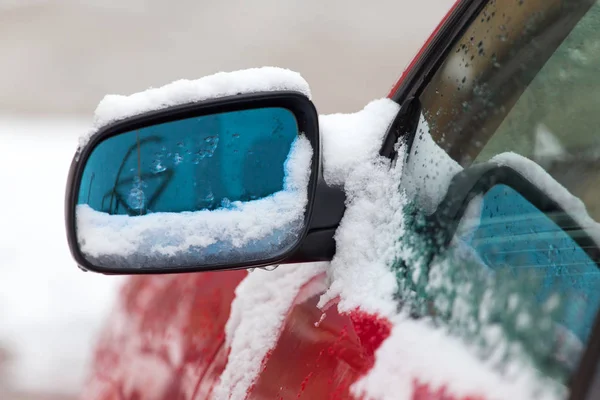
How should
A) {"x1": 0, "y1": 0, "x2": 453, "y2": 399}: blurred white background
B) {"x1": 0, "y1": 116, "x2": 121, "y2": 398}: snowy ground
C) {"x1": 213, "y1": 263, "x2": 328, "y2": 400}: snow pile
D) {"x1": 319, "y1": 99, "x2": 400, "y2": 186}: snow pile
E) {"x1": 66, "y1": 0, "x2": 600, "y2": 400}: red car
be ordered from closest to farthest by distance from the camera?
{"x1": 66, "y1": 0, "x2": 600, "y2": 400}: red car < {"x1": 319, "y1": 99, "x2": 400, "y2": 186}: snow pile < {"x1": 213, "y1": 263, "x2": 328, "y2": 400}: snow pile < {"x1": 0, "y1": 116, "x2": 121, "y2": 398}: snowy ground < {"x1": 0, "y1": 0, "x2": 453, "y2": 399}: blurred white background

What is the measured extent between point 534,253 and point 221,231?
0.46m

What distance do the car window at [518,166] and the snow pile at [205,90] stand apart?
0.81 feet

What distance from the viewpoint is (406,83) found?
4.16ft

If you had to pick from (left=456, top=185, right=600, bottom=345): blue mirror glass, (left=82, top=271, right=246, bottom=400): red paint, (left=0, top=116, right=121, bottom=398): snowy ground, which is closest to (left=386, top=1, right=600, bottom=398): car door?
(left=456, top=185, right=600, bottom=345): blue mirror glass

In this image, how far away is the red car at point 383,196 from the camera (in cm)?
94

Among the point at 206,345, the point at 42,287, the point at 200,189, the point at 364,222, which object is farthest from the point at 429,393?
the point at 42,287

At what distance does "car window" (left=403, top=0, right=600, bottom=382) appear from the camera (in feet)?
2.83

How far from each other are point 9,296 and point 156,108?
240 centimetres

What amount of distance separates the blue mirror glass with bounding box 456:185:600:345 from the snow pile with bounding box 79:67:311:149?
12.9 inches

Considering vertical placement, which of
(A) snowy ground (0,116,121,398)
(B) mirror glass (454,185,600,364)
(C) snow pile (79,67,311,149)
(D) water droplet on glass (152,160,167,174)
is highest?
(C) snow pile (79,67,311,149)

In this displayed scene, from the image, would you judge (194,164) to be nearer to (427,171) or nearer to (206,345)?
(427,171)

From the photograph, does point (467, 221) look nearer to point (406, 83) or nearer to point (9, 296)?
Result: point (406, 83)

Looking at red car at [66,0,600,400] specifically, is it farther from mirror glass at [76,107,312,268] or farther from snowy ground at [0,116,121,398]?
snowy ground at [0,116,121,398]

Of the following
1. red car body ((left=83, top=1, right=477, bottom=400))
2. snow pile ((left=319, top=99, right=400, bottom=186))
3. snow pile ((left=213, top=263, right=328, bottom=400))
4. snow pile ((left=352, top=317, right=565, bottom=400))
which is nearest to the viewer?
snow pile ((left=352, top=317, right=565, bottom=400))
